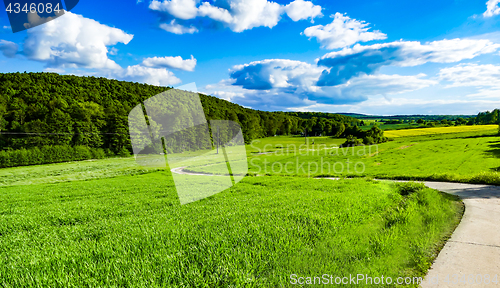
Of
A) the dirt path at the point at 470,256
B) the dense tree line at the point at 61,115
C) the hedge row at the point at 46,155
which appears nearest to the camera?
the dirt path at the point at 470,256

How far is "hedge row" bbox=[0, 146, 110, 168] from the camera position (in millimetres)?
47531

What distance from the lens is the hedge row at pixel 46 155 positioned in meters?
47.5

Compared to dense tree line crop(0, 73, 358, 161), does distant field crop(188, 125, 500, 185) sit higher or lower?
lower

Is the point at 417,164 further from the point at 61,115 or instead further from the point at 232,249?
the point at 61,115

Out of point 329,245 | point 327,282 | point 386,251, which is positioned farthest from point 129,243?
point 386,251

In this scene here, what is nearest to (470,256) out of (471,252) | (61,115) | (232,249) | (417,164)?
(471,252)

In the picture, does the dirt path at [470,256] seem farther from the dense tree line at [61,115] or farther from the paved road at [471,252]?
the dense tree line at [61,115]

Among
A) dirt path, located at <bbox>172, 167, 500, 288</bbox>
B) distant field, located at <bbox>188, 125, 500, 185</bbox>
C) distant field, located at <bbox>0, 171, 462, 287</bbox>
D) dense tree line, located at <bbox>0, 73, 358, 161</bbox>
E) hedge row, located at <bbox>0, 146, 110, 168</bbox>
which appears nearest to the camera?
distant field, located at <bbox>0, 171, 462, 287</bbox>

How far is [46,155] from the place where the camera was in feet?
173

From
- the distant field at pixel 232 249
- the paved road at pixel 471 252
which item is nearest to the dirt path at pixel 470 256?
the paved road at pixel 471 252

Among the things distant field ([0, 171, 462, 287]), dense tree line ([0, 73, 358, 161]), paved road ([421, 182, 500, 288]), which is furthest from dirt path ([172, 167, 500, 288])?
dense tree line ([0, 73, 358, 161])

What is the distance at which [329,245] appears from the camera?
370cm

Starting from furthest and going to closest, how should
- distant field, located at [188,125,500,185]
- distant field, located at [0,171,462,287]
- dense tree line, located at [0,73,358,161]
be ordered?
dense tree line, located at [0,73,358,161], distant field, located at [188,125,500,185], distant field, located at [0,171,462,287]

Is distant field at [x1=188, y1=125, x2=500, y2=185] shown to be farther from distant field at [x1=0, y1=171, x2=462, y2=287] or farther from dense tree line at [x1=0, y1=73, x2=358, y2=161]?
dense tree line at [x1=0, y1=73, x2=358, y2=161]
